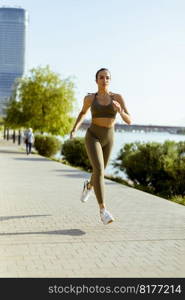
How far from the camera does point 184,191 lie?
13070 millimetres

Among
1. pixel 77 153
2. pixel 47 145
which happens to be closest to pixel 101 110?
pixel 77 153

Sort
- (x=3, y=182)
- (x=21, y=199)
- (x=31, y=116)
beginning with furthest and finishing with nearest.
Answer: (x=31, y=116) < (x=3, y=182) < (x=21, y=199)

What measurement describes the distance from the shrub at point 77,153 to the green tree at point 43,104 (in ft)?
27.5

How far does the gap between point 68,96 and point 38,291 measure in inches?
1146

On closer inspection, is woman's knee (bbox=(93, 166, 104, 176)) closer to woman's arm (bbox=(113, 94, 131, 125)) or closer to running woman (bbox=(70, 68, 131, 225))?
running woman (bbox=(70, 68, 131, 225))

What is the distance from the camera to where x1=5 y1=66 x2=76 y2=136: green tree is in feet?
106

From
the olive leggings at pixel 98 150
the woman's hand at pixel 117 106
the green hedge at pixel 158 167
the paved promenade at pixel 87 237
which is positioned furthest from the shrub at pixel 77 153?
the woman's hand at pixel 117 106

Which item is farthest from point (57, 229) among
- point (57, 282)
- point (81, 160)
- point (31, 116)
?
point (31, 116)

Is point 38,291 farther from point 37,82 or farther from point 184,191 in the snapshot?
point 37,82

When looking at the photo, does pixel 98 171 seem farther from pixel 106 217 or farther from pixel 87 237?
pixel 87 237

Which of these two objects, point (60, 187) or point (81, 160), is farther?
point (81, 160)

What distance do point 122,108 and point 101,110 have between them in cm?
35

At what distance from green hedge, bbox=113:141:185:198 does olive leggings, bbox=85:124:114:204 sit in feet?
20.3

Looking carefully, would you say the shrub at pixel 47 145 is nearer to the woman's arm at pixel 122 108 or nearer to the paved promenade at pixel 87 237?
the paved promenade at pixel 87 237
